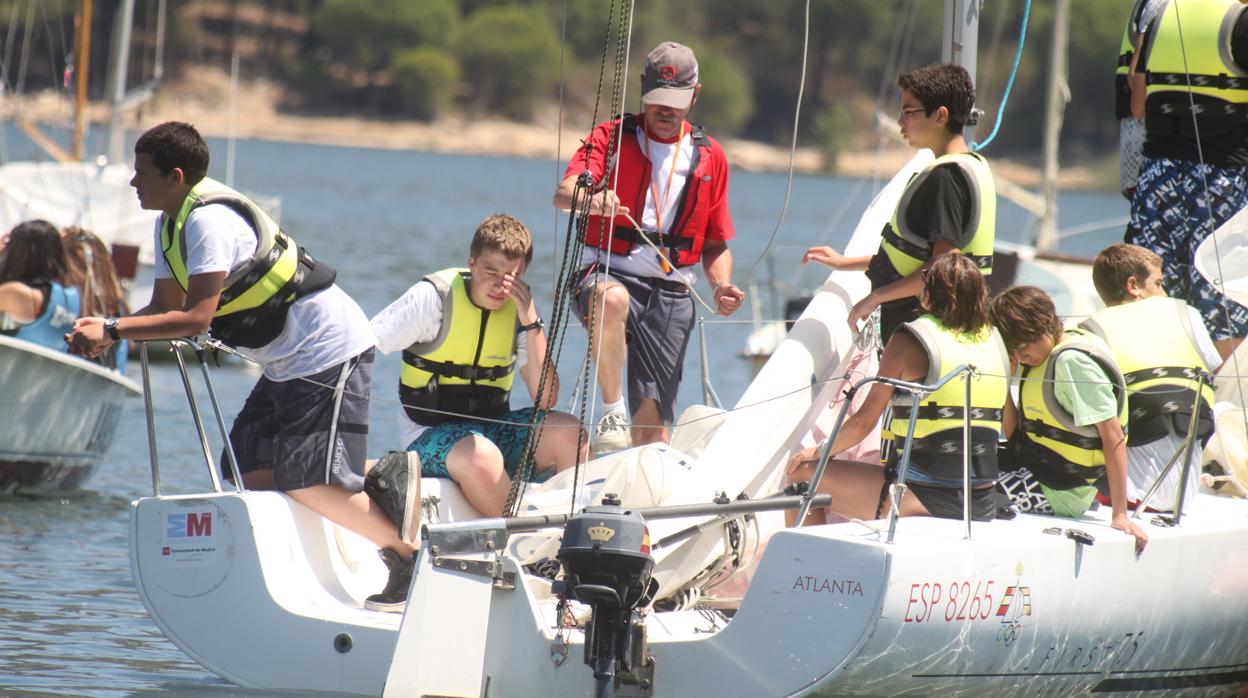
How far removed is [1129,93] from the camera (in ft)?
22.0

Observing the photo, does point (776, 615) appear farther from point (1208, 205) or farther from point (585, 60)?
point (585, 60)

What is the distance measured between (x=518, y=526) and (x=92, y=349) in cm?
120

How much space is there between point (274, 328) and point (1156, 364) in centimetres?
260

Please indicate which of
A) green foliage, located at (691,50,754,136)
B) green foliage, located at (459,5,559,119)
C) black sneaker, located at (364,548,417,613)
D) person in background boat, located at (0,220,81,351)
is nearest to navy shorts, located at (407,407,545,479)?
black sneaker, located at (364,548,417,613)

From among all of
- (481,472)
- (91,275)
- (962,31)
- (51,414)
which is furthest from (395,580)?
(51,414)

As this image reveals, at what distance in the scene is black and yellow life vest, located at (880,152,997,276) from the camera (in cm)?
518

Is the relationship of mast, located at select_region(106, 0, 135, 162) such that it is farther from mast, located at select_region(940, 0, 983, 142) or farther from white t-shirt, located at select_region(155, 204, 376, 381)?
white t-shirt, located at select_region(155, 204, 376, 381)

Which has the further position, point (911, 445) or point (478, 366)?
point (478, 366)

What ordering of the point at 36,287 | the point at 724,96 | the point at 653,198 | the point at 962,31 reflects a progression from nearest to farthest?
the point at 653,198 < the point at 962,31 < the point at 36,287 < the point at 724,96

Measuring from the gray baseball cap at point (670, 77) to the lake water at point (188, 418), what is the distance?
45 centimetres

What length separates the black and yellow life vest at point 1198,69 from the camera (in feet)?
20.6

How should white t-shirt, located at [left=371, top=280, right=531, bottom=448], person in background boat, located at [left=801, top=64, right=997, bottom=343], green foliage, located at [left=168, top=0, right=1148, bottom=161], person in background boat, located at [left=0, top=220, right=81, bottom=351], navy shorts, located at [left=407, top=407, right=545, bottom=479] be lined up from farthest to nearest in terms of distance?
1. green foliage, located at [left=168, top=0, right=1148, bottom=161]
2. person in background boat, located at [left=0, top=220, right=81, bottom=351]
3. navy shorts, located at [left=407, top=407, right=545, bottom=479]
4. white t-shirt, located at [left=371, top=280, right=531, bottom=448]
5. person in background boat, located at [left=801, top=64, right=997, bottom=343]

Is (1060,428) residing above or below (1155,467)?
above

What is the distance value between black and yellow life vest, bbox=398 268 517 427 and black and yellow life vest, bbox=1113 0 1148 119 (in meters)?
2.72
